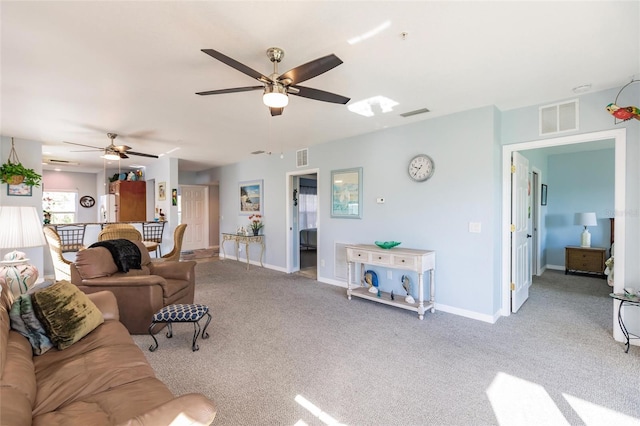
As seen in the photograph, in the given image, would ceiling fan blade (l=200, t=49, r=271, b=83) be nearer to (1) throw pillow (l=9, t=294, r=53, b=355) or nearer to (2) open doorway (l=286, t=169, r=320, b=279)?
(1) throw pillow (l=9, t=294, r=53, b=355)

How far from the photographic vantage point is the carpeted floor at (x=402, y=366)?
1.99 metres

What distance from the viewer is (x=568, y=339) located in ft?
10.0

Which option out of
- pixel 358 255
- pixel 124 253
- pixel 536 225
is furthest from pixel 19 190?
pixel 536 225

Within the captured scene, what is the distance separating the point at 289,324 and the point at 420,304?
1.62 metres

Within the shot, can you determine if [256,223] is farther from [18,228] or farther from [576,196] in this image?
[576,196]

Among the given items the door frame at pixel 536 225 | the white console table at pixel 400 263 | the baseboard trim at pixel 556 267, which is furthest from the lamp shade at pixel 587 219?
the white console table at pixel 400 263

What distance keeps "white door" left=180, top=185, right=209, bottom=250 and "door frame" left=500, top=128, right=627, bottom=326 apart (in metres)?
8.04

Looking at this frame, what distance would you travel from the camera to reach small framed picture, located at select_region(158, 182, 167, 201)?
6793 millimetres

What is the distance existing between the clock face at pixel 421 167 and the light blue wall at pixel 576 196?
426 cm

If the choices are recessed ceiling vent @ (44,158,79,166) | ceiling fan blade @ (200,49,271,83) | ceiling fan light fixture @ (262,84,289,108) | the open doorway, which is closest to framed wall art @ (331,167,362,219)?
the open doorway

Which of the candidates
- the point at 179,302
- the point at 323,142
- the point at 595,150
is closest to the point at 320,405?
the point at 179,302

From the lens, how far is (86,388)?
151 centimetres

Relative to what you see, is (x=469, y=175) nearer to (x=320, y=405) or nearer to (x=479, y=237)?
(x=479, y=237)

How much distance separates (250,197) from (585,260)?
22.9 ft
